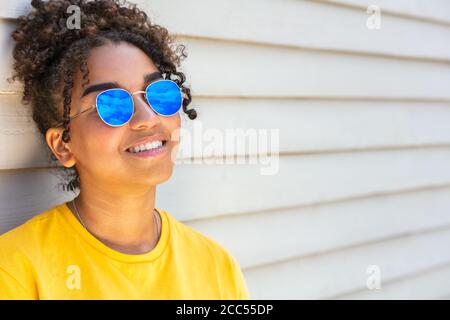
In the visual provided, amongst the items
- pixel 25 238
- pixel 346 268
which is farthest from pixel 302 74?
pixel 25 238

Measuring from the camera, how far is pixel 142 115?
72.2 inches

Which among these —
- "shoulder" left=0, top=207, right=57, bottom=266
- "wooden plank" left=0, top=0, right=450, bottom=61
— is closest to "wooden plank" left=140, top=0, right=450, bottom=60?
"wooden plank" left=0, top=0, right=450, bottom=61

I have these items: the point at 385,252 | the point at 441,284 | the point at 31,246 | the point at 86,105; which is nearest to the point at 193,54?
the point at 86,105

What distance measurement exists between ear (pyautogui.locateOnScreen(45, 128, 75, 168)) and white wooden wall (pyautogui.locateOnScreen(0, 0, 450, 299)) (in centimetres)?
18

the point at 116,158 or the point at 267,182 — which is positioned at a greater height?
the point at 116,158

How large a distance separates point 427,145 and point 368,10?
0.86 m

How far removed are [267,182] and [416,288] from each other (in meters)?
1.33

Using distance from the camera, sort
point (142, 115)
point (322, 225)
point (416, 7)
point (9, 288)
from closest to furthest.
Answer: point (9, 288) < point (142, 115) < point (322, 225) < point (416, 7)

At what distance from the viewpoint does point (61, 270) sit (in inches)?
67.7

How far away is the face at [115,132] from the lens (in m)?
1.82

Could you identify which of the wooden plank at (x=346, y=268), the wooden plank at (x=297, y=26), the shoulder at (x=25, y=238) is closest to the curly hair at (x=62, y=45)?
the wooden plank at (x=297, y=26)

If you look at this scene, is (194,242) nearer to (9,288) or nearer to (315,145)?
(9,288)

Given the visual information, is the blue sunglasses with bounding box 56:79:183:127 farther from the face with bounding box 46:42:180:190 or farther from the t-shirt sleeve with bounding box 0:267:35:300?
the t-shirt sleeve with bounding box 0:267:35:300

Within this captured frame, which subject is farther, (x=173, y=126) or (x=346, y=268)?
(x=346, y=268)
